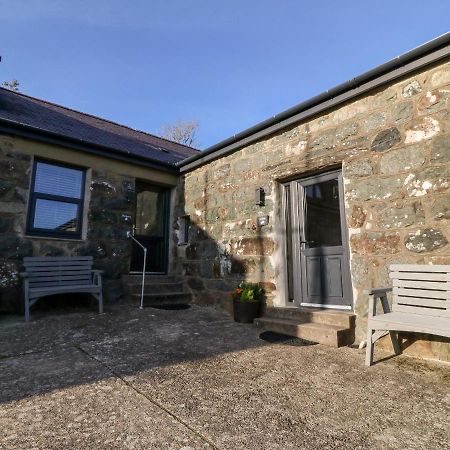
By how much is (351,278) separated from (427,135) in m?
1.68

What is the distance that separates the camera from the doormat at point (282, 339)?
3234 millimetres

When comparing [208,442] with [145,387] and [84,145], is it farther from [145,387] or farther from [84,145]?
[84,145]

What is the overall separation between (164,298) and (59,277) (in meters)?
1.75

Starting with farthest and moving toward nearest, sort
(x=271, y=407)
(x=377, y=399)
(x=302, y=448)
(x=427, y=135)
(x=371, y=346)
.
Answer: (x=427, y=135) → (x=371, y=346) → (x=377, y=399) → (x=271, y=407) → (x=302, y=448)

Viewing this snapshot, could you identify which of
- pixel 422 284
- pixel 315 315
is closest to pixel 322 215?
pixel 315 315

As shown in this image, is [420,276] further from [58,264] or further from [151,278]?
[58,264]

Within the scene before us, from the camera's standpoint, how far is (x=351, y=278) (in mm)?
3480

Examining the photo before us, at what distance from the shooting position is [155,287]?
5.68 metres

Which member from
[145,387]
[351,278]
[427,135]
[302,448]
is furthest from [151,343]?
[427,135]

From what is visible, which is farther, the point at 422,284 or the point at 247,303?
the point at 247,303

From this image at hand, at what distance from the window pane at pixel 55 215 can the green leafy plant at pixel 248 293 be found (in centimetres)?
310

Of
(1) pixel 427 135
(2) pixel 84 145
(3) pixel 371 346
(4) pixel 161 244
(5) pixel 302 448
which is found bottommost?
(5) pixel 302 448

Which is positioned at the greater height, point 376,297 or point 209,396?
point 376,297

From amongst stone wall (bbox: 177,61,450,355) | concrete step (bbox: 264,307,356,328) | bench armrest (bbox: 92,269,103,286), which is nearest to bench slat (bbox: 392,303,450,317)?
stone wall (bbox: 177,61,450,355)
